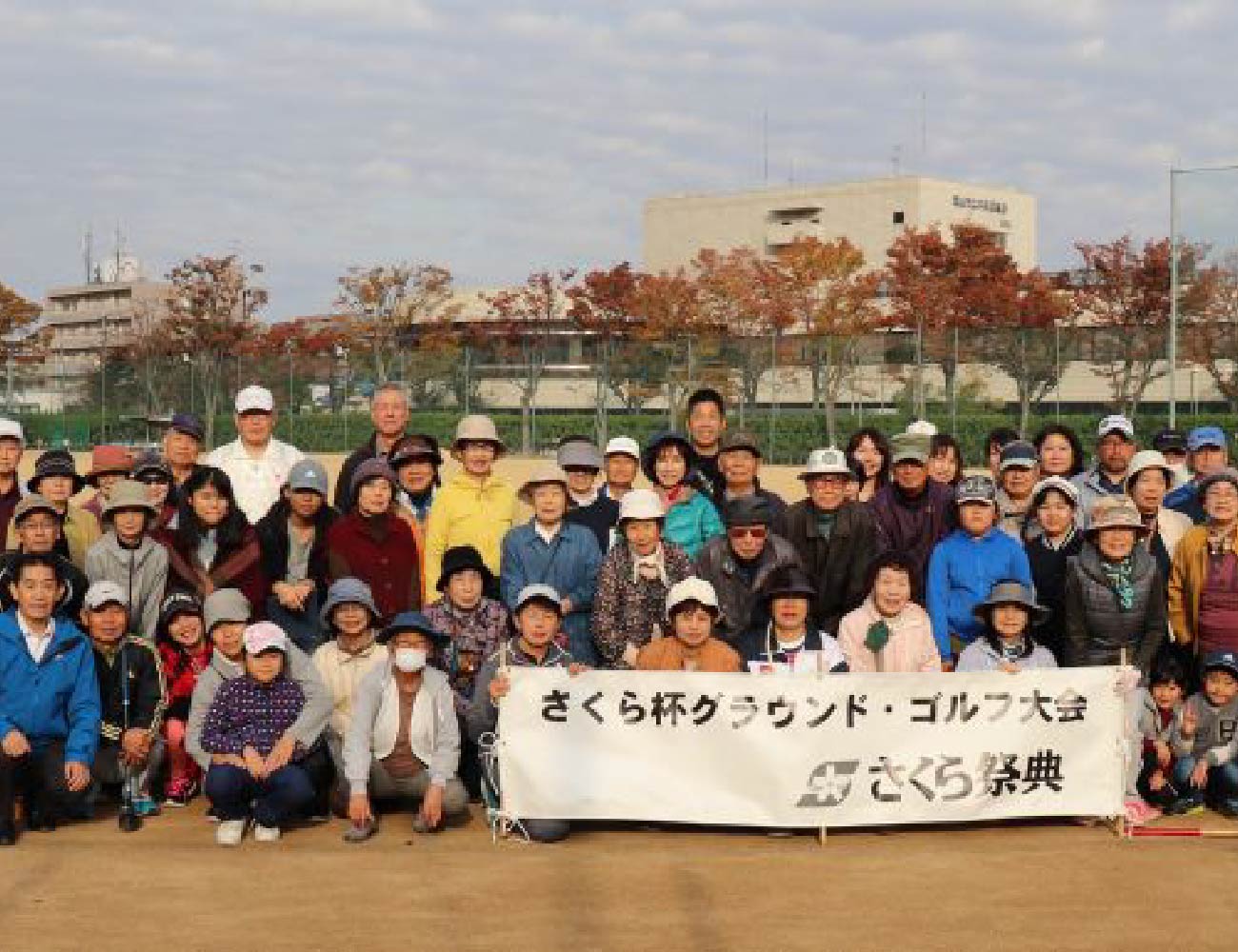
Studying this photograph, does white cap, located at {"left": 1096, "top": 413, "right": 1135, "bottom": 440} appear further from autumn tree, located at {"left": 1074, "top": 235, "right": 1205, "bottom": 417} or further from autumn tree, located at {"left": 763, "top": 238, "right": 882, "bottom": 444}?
autumn tree, located at {"left": 763, "top": 238, "right": 882, "bottom": 444}

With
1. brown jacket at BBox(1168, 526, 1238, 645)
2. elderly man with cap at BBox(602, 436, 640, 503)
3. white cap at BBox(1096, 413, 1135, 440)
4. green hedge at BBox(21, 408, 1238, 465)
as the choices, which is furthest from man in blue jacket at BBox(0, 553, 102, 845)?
green hedge at BBox(21, 408, 1238, 465)

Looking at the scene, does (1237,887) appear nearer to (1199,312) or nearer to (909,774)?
(909,774)

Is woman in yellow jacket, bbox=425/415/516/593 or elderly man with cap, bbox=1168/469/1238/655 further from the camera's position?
woman in yellow jacket, bbox=425/415/516/593

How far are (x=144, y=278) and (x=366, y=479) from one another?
3828 inches

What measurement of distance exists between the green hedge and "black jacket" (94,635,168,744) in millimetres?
19405

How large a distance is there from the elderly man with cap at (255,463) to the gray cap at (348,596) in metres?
1.15

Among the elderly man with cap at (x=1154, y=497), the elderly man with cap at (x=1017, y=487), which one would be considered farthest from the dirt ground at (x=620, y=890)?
the elderly man with cap at (x=1017, y=487)

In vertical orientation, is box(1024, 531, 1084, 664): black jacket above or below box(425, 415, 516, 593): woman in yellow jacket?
below

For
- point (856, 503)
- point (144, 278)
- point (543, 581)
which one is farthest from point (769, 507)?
point (144, 278)

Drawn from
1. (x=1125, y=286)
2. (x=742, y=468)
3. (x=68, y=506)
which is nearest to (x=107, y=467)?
(x=68, y=506)

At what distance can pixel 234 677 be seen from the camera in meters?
6.76

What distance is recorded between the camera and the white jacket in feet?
21.4

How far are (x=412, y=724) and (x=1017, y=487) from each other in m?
3.14

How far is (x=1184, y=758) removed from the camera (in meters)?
6.85
